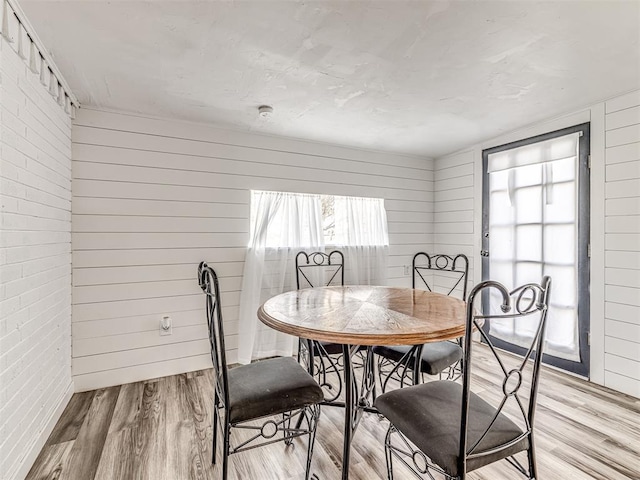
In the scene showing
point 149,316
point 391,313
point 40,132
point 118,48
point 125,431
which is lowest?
point 125,431

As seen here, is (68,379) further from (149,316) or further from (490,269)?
(490,269)

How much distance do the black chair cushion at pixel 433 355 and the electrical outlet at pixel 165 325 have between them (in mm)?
1740

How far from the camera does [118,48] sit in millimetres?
1755

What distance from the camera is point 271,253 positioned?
3162 mm

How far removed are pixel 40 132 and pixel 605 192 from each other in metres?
3.86

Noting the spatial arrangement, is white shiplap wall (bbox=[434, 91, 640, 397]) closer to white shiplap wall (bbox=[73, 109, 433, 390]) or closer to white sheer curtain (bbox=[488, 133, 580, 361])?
white sheer curtain (bbox=[488, 133, 580, 361])

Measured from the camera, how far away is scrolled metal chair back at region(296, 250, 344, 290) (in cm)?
327

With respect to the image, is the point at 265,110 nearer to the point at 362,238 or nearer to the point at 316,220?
the point at 316,220

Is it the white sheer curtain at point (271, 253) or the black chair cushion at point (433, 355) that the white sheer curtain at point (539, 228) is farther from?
the white sheer curtain at point (271, 253)

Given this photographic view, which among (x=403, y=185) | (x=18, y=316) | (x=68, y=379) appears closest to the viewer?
(x=18, y=316)


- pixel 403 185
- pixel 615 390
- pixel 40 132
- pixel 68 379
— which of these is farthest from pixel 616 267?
pixel 68 379

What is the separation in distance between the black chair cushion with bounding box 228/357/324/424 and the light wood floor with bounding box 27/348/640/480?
0.44 meters

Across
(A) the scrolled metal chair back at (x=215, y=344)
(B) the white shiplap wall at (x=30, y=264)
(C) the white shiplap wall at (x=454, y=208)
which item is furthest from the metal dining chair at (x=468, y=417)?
(C) the white shiplap wall at (x=454, y=208)

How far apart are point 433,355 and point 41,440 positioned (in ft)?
7.57
